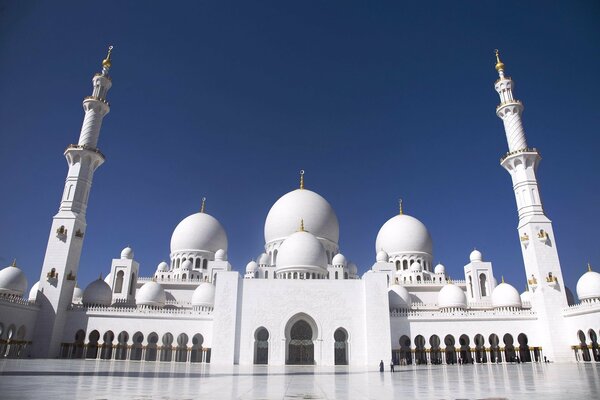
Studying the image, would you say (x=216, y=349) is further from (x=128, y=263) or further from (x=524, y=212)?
(x=524, y=212)

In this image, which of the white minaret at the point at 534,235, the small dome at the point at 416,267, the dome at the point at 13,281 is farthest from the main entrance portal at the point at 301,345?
the dome at the point at 13,281

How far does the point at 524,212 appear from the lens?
81.1 ft

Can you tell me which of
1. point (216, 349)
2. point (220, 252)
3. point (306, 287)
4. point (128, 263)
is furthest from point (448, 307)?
point (128, 263)

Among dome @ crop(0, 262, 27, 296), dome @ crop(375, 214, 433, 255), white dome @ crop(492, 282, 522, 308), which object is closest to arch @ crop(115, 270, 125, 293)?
dome @ crop(0, 262, 27, 296)

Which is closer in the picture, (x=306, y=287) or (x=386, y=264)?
(x=306, y=287)

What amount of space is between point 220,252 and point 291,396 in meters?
27.0

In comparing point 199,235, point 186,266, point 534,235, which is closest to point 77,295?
point 186,266

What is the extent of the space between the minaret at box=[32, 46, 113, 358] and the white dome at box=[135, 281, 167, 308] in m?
4.13

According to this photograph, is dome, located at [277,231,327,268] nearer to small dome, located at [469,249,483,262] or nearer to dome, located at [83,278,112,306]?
dome, located at [83,278,112,306]

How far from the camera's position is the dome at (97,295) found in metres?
24.3

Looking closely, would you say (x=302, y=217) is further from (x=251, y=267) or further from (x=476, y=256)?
(x=476, y=256)

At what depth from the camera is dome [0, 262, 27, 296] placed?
24.2m

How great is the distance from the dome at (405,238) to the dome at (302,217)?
458 centimetres

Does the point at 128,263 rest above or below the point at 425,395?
above
